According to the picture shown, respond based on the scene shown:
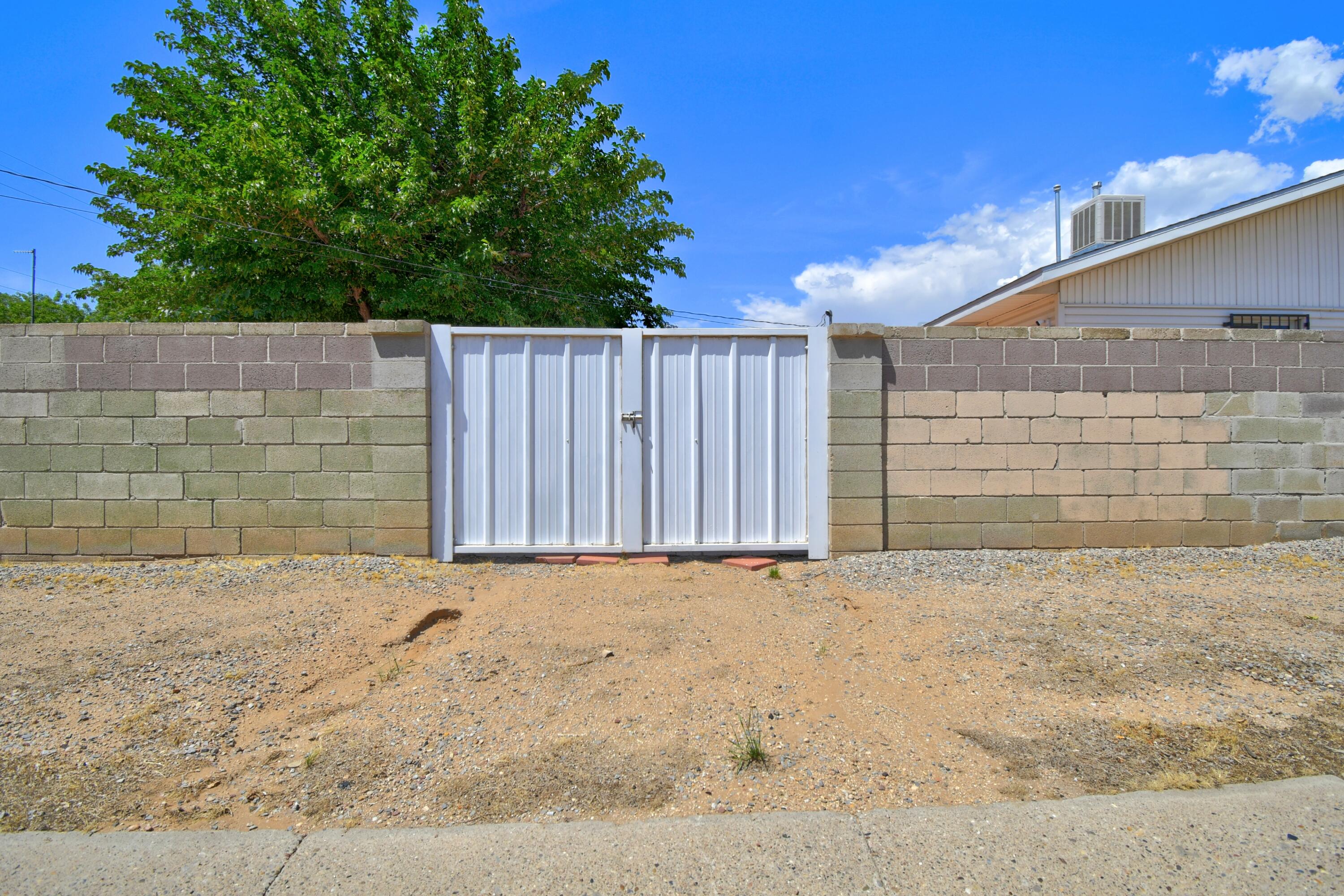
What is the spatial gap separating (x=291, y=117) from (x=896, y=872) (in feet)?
41.7

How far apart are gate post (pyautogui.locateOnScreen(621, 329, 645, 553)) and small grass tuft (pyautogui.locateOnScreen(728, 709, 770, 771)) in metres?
2.61

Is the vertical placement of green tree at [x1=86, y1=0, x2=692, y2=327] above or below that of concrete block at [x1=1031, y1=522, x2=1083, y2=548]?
above

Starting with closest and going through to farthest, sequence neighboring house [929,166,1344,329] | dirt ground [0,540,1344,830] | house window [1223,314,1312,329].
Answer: dirt ground [0,540,1344,830], neighboring house [929,166,1344,329], house window [1223,314,1312,329]

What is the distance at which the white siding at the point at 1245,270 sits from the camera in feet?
30.6

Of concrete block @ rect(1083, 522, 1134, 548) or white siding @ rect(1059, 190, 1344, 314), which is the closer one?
concrete block @ rect(1083, 522, 1134, 548)

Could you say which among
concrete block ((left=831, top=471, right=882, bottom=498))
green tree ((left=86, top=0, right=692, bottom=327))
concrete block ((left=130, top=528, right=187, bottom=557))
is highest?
green tree ((left=86, top=0, right=692, bottom=327))

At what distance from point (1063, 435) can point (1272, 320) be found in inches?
260

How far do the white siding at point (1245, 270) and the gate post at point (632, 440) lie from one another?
271 inches

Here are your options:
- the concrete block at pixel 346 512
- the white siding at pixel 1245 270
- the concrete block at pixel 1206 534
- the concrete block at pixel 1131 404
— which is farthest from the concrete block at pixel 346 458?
the white siding at pixel 1245 270

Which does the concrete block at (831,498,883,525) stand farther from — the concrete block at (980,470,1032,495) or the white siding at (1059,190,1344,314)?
the white siding at (1059,190,1344,314)

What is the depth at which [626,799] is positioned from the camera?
2.45 m

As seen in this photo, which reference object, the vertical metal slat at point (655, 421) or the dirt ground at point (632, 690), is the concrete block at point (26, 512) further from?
the vertical metal slat at point (655, 421)

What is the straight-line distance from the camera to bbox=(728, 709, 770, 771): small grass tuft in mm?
2652

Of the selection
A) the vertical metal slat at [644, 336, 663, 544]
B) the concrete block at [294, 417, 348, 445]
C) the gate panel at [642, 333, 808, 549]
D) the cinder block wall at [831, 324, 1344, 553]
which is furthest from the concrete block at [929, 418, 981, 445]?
the concrete block at [294, 417, 348, 445]
